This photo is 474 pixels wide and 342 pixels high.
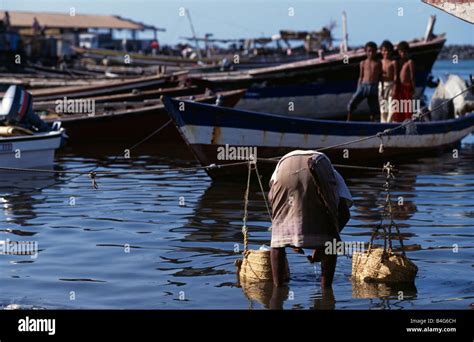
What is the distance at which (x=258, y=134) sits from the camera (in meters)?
16.3

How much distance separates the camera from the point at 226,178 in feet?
54.2

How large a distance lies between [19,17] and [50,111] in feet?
167

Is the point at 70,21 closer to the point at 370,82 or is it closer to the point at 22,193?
the point at 370,82

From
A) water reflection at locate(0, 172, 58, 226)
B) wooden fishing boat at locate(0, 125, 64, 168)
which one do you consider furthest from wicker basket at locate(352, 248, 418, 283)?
wooden fishing boat at locate(0, 125, 64, 168)

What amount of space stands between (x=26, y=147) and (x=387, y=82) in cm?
650

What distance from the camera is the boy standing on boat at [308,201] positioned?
336 inches

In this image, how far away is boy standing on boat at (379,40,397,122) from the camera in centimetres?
1877

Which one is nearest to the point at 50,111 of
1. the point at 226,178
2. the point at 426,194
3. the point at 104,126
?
the point at 104,126

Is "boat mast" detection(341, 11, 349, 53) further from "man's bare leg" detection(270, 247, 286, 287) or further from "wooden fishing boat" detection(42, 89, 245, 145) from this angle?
A: "man's bare leg" detection(270, 247, 286, 287)

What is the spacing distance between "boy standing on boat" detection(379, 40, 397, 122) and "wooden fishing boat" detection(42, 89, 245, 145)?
15.2 ft

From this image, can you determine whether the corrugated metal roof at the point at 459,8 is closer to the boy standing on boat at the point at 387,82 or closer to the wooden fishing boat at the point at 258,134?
the wooden fishing boat at the point at 258,134

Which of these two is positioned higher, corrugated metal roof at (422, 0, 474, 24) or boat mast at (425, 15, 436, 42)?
boat mast at (425, 15, 436, 42)

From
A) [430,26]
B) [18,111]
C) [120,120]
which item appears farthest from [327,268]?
[430,26]
